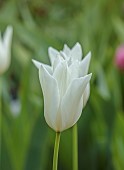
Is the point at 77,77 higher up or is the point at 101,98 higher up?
the point at 101,98

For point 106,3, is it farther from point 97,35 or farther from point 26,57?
A: point 26,57

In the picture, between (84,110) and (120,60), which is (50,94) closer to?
(84,110)

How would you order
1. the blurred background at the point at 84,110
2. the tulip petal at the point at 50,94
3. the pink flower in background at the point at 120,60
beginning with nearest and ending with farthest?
the tulip petal at the point at 50,94 → the blurred background at the point at 84,110 → the pink flower in background at the point at 120,60

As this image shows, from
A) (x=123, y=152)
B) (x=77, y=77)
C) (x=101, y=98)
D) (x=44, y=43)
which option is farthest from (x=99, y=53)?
(x=77, y=77)

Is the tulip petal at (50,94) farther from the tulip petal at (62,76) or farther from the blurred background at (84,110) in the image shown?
the blurred background at (84,110)

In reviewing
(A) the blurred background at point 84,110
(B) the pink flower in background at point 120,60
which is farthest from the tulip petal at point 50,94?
(B) the pink flower in background at point 120,60

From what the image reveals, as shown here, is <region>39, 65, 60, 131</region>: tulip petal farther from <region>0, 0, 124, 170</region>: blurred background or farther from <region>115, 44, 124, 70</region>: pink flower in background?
<region>115, 44, 124, 70</region>: pink flower in background
